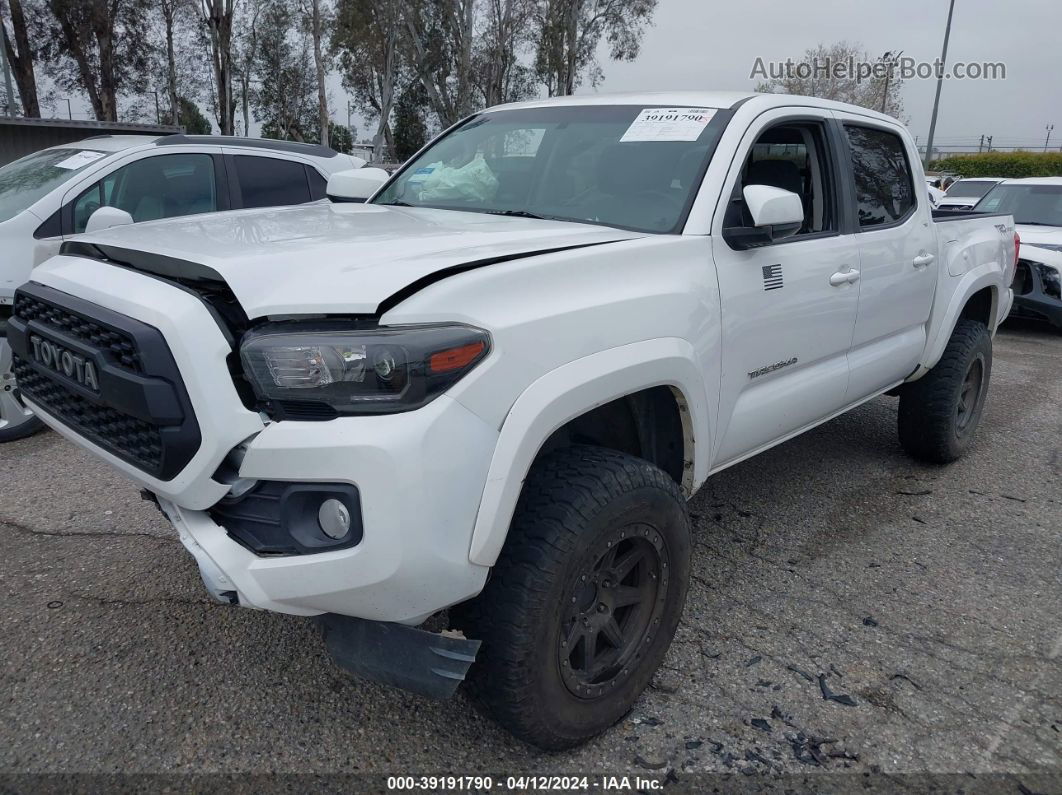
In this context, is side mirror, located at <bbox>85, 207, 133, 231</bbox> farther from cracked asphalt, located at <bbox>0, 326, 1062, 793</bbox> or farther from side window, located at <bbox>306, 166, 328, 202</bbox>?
side window, located at <bbox>306, 166, 328, 202</bbox>

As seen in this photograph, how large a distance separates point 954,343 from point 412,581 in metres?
3.82

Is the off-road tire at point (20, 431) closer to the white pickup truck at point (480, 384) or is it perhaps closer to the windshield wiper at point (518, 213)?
the white pickup truck at point (480, 384)

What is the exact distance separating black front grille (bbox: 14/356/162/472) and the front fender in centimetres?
81

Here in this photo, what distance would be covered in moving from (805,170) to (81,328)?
2834mm

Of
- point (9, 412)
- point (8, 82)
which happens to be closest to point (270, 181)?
point (9, 412)

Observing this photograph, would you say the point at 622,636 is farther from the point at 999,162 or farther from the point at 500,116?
the point at 999,162

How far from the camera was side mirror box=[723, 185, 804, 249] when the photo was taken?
Answer: 2732mm

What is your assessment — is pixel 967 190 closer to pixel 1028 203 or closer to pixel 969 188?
pixel 969 188

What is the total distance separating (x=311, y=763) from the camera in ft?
7.72

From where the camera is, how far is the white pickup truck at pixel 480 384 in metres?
1.92

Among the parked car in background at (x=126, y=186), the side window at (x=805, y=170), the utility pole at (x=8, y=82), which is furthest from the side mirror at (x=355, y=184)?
the utility pole at (x=8, y=82)

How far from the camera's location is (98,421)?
7.52 feet

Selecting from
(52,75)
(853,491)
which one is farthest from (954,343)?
(52,75)

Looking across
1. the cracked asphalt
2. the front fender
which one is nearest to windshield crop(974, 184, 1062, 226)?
the cracked asphalt
